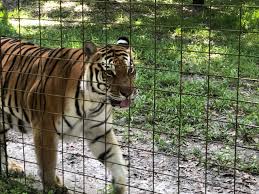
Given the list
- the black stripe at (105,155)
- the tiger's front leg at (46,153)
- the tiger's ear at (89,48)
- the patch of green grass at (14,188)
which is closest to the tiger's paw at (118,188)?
the black stripe at (105,155)

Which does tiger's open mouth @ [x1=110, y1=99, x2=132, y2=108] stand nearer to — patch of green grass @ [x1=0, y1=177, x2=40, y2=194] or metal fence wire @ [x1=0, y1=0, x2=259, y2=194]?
metal fence wire @ [x1=0, y1=0, x2=259, y2=194]

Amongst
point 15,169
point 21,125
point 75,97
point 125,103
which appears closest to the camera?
point 125,103

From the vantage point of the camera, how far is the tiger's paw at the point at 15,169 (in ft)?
14.2

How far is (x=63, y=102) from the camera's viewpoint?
3727 mm

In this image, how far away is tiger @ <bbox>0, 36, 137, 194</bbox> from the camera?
11.9 feet

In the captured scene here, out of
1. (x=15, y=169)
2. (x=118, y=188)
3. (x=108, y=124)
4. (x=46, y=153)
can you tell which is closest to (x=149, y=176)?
(x=118, y=188)

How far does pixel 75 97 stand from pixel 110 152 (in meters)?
0.54

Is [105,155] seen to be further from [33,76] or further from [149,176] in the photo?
[33,76]

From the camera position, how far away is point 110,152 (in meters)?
Result: 3.96

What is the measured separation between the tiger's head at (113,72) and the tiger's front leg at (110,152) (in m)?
0.34

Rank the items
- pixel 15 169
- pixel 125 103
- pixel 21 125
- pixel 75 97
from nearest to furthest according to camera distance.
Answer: pixel 125 103, pixel 75 97, pixel 21 125, pixel 15 169

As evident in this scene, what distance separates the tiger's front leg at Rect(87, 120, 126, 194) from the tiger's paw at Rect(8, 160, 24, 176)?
747 mm

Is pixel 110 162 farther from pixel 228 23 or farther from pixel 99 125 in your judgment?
pixel 228 23

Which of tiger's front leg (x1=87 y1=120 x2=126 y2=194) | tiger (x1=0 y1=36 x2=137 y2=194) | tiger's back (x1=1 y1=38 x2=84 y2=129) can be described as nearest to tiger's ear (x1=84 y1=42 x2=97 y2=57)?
tiger (x1=0 y1=36 x2=137 y2=194)
